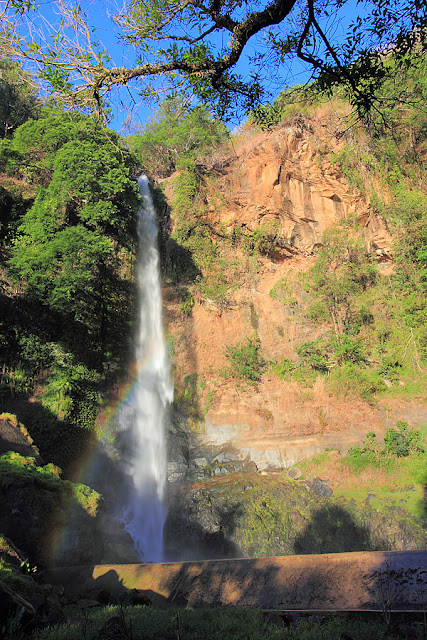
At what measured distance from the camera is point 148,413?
1811 cm

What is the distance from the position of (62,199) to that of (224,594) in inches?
643

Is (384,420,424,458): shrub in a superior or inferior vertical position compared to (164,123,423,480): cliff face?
inferior

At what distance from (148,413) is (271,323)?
8589 millimetres

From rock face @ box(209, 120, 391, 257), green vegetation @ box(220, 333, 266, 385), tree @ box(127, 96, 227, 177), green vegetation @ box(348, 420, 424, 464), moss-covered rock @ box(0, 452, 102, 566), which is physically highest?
tree @ box(127, 96, 227, 177)

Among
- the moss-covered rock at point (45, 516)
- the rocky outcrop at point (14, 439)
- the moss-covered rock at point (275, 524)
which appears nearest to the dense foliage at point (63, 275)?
the rocky outcrop at point (14, 439)

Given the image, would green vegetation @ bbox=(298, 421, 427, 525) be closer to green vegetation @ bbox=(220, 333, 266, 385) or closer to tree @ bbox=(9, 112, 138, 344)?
green vegetation @ bbox=(220, 333, 266, 385)

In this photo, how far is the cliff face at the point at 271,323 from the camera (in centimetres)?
1650

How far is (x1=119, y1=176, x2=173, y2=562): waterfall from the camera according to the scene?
1420 cm

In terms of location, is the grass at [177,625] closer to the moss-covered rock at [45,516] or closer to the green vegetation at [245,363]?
the moss-covered rock at [45,516]

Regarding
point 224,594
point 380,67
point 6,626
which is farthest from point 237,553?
point 380,67

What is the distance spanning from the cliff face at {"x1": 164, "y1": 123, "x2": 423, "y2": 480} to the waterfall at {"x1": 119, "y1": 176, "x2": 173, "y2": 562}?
2.99ft

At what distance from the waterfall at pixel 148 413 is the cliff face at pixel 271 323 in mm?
912

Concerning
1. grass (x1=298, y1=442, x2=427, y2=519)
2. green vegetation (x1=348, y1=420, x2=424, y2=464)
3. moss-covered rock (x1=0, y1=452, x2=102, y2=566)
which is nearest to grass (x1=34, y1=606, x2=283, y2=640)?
moss-covered rock (x1=0, y1=452, x2=102, y2=566)

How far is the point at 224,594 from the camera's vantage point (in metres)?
4.83
